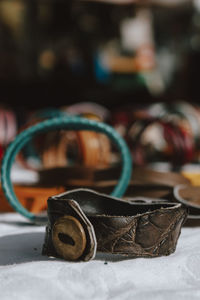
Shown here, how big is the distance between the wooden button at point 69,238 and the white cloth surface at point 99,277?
16 millimetres

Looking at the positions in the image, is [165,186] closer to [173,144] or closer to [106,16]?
[173,144]

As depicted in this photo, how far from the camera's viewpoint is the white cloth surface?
24.6 inches

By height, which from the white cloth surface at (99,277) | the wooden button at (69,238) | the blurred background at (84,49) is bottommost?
the white cloth surface at (99,277)

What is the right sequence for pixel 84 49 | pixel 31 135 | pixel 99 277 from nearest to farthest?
pixel 99 277
pixel 31 135
pixel 84 49

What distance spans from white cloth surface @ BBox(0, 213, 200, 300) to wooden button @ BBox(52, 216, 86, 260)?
0.6 inches

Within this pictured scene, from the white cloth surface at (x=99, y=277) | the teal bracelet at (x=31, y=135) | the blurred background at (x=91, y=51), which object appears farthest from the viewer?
the blurred background at (x=91, y=51)

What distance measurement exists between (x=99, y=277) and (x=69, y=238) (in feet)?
0.25

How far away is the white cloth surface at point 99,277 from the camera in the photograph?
2.05ft

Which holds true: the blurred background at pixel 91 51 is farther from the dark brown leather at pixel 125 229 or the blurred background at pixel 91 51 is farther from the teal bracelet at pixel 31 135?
the dark brown leather at pixel 125 229

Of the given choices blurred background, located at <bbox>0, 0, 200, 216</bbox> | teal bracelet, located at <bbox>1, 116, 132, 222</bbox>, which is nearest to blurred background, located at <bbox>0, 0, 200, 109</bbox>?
blurred background, located at <bbox>0, 0, 200, 216</bbox>

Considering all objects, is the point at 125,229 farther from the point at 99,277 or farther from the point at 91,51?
the point at 91,51

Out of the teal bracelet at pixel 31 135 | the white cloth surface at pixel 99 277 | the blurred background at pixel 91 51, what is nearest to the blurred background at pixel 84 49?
the blurred background at pixel 91 51

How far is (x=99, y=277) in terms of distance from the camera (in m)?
0.68

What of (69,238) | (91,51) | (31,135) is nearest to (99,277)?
(69,238)
